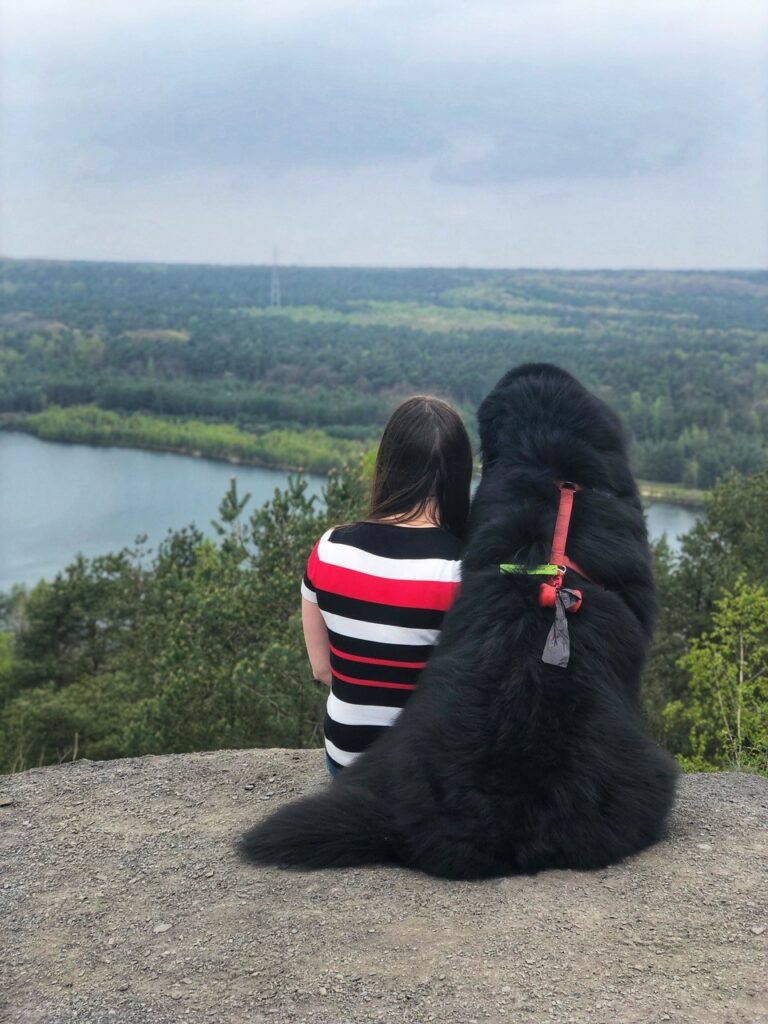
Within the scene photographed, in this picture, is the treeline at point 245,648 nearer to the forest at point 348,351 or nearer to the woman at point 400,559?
the woman at point 400,559

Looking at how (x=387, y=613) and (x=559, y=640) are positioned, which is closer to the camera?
(x=559, y=640)

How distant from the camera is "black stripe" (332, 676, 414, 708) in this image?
11.6ft

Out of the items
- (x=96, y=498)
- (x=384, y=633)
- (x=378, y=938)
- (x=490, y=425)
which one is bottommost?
(x=96, y=498)

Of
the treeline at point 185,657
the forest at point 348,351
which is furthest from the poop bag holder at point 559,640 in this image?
the forest at point 348,351

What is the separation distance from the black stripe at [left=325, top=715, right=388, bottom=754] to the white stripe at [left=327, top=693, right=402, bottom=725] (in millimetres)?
18

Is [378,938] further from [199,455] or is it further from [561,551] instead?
[199,455]

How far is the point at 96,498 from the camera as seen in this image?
6612 cm

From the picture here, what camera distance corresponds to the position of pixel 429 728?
312 centimetres

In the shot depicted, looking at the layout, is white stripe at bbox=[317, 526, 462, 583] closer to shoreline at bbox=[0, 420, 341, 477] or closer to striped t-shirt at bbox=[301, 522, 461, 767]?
striped t-shirt at bbox=[301, 522, 461, 767]

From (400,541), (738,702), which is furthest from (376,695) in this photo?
(738,702)

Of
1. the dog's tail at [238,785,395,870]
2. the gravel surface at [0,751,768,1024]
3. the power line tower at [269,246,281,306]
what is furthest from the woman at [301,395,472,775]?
the power line tower at [269,246,281,306]

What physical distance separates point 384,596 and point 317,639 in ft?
1.25

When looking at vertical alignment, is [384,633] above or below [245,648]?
above

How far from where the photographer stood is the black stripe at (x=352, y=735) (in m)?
3.61
